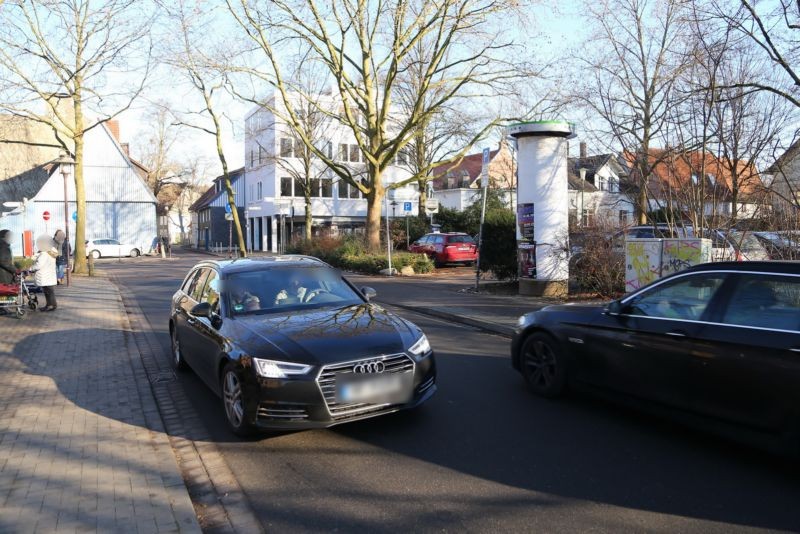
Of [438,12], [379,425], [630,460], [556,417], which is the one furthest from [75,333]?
[438,12]

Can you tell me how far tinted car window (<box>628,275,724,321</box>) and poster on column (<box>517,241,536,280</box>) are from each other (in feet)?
28.9

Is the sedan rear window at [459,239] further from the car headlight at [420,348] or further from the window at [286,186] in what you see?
the window at [286,186]

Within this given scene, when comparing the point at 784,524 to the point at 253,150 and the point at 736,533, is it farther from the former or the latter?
the point at 253,150

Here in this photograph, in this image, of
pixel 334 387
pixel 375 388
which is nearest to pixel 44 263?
pixel 334 387

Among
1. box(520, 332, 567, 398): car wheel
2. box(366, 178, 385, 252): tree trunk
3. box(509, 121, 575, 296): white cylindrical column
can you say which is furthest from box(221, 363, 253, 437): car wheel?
box(366, 178, 385, 252): tree trunk

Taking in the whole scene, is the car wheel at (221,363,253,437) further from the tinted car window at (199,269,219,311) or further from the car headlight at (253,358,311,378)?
the tinted car window at (199,269,219,311)

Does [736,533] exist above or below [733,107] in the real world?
below

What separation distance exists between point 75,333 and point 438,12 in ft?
55.2

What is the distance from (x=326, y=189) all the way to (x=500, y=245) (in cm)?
3468

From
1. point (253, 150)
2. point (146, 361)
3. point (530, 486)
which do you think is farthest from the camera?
point (253, 150)

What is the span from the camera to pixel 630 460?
15.2ft

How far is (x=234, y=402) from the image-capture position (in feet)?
17.6

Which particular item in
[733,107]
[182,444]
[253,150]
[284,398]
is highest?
[253,150]

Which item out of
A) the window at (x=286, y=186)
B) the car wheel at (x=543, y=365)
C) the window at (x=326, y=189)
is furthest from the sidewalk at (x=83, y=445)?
the window at (x=286, y=186)
